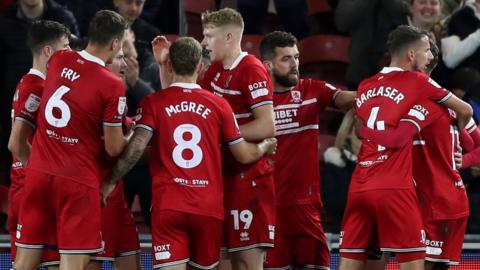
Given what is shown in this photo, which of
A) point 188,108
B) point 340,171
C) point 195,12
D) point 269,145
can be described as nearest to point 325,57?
point 195,12

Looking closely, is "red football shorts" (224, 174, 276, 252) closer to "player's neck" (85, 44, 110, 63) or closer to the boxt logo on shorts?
the boxt logo on shorts

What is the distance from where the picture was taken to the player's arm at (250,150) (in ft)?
28.5

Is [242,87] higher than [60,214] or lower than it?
higher

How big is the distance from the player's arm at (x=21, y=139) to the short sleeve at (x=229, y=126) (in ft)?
4.14

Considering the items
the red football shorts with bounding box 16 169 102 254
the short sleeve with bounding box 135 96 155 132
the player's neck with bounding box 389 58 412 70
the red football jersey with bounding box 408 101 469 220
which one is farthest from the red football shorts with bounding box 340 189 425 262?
the red football shorts with bounding box 16 169 102 254

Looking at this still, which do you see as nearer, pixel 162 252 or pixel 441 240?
pixel 162 252

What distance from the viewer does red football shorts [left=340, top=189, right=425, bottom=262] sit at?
29.3 feet

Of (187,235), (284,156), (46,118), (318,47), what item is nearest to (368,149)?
(284,156)

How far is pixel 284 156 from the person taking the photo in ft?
31.8

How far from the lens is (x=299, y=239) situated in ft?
31.8

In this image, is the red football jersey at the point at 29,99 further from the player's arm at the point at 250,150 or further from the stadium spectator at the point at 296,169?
the stadium spectator at the point at 296,169

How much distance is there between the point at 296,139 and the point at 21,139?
2.00 m

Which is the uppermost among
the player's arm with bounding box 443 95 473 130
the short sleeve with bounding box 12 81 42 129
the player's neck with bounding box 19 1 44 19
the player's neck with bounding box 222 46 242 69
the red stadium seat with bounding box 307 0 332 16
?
the red stadium seat with bounding box 307 0 332 16

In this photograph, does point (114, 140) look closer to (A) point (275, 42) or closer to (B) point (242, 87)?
(B) point (242, 87)
